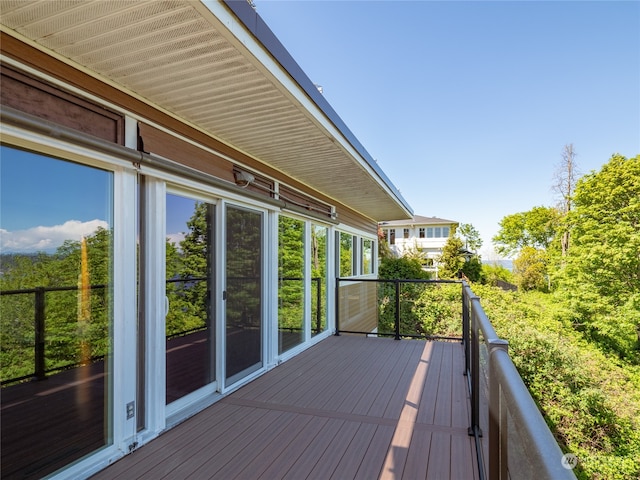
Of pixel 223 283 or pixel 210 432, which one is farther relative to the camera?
pixel 223 283

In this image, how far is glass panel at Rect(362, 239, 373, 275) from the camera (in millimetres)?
9328

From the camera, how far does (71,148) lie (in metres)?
2.01

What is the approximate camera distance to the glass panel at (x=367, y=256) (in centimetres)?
933

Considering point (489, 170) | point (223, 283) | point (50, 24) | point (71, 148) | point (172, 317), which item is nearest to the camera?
point (50, 24)

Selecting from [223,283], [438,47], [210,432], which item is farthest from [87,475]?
[438,47]

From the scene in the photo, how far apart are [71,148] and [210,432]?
221cm

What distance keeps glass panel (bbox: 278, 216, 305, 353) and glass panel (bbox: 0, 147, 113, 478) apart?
2468mm

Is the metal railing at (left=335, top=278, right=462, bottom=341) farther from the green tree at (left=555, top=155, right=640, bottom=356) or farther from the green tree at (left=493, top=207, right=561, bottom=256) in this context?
the green tree at (left=493, top=207, right=561, bottom=256)

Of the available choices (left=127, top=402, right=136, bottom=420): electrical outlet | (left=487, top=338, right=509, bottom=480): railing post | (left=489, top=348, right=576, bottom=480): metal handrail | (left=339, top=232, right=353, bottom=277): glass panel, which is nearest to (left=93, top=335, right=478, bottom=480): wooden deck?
(left=127, top=402, right=136, bottom=420): electrical outlet

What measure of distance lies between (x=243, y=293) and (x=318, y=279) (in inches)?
91.4

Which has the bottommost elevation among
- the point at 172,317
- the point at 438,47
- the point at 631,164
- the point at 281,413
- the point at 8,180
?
the point at 281,413

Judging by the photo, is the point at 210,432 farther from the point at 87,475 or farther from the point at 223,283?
the point at 223,283

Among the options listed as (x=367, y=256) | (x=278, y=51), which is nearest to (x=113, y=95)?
(x=278, y=51)

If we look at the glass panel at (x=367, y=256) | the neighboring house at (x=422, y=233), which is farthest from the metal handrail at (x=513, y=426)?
the neighboring house at (x=422, y=233)
